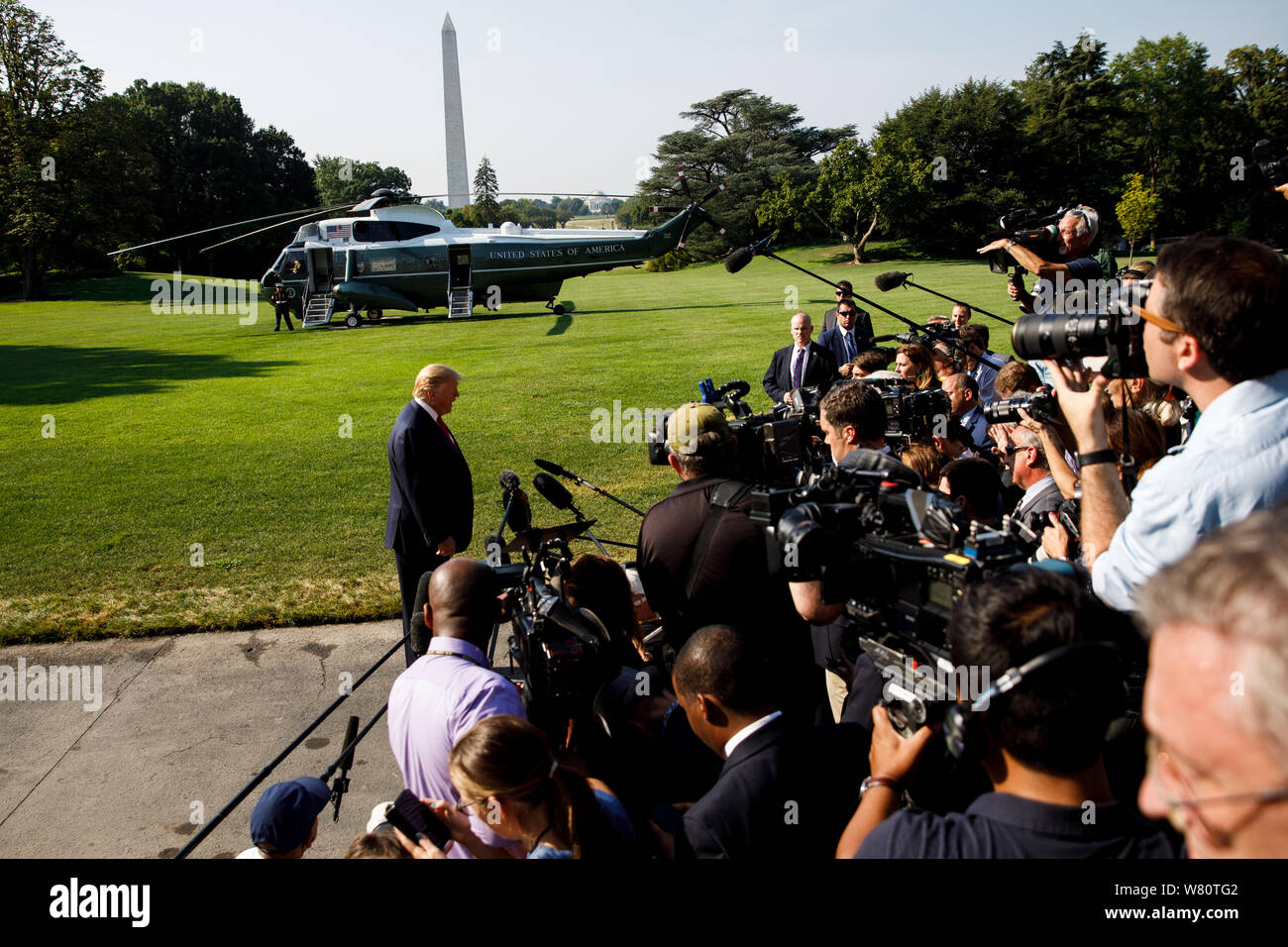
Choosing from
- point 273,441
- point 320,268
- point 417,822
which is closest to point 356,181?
point 320,268

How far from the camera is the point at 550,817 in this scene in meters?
2.57

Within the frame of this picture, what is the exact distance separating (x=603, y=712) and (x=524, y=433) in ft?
36.0

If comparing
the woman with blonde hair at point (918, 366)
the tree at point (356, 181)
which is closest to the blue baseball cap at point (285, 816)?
the woman with blonde hair at point (918, 366)

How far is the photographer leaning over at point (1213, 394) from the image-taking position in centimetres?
227

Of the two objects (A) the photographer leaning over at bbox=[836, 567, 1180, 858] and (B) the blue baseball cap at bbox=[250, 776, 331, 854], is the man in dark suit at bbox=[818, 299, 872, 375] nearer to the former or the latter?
(B) the blue baseball cap at bbox=[250, 776, 331, 854]

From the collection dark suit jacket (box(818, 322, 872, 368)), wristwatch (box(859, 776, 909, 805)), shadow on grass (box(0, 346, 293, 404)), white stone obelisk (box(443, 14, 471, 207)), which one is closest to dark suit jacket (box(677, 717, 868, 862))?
wristwatch (box(859, 776, 909, 805))

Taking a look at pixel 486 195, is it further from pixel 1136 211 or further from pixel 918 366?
pixel 1136 211

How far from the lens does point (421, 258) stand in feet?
96.3

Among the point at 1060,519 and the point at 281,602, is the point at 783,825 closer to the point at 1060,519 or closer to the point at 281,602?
the point at 1060,519

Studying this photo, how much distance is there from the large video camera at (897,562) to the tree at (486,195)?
18883 mm

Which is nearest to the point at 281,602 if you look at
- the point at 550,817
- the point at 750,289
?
the point at 550,817

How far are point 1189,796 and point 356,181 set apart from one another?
323ft

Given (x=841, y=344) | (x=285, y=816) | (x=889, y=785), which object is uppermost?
(x=841, y=344)

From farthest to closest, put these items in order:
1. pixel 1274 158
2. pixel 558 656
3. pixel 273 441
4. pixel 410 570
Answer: pixel 273 441 < pixel 410 570 < pixel 1274 158 < pixel 558 656
